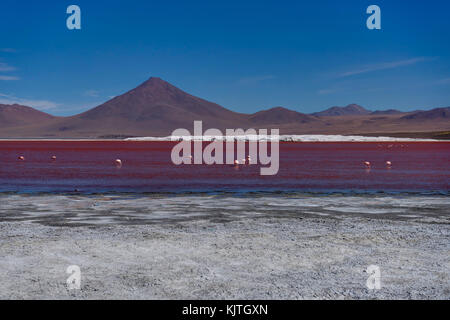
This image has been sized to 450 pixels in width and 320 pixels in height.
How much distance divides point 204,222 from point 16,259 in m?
4.27

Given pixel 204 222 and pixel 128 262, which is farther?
pixel 204 222

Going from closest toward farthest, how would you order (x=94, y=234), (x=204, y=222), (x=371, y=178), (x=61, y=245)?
(x=61, y=245) → (x=94, y=234) → (x=204, y=222) → (x=371, y=178)

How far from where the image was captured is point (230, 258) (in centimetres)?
806

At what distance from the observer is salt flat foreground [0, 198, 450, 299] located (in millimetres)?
6520

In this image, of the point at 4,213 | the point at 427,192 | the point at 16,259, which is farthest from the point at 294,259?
the point at 427,192

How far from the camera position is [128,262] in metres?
7.86

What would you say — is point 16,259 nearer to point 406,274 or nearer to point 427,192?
point 406,274

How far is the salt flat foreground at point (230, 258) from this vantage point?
21.4 feet

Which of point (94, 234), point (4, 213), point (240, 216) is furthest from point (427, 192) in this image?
point (4, 213)

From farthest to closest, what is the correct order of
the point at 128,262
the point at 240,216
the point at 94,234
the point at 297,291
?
the point at 240,216
the point at 94,234
the point at 128,262
the point at 297,291

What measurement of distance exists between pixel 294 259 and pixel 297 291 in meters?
1.54

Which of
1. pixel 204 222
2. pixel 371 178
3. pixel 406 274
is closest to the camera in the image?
pixel 406 274
